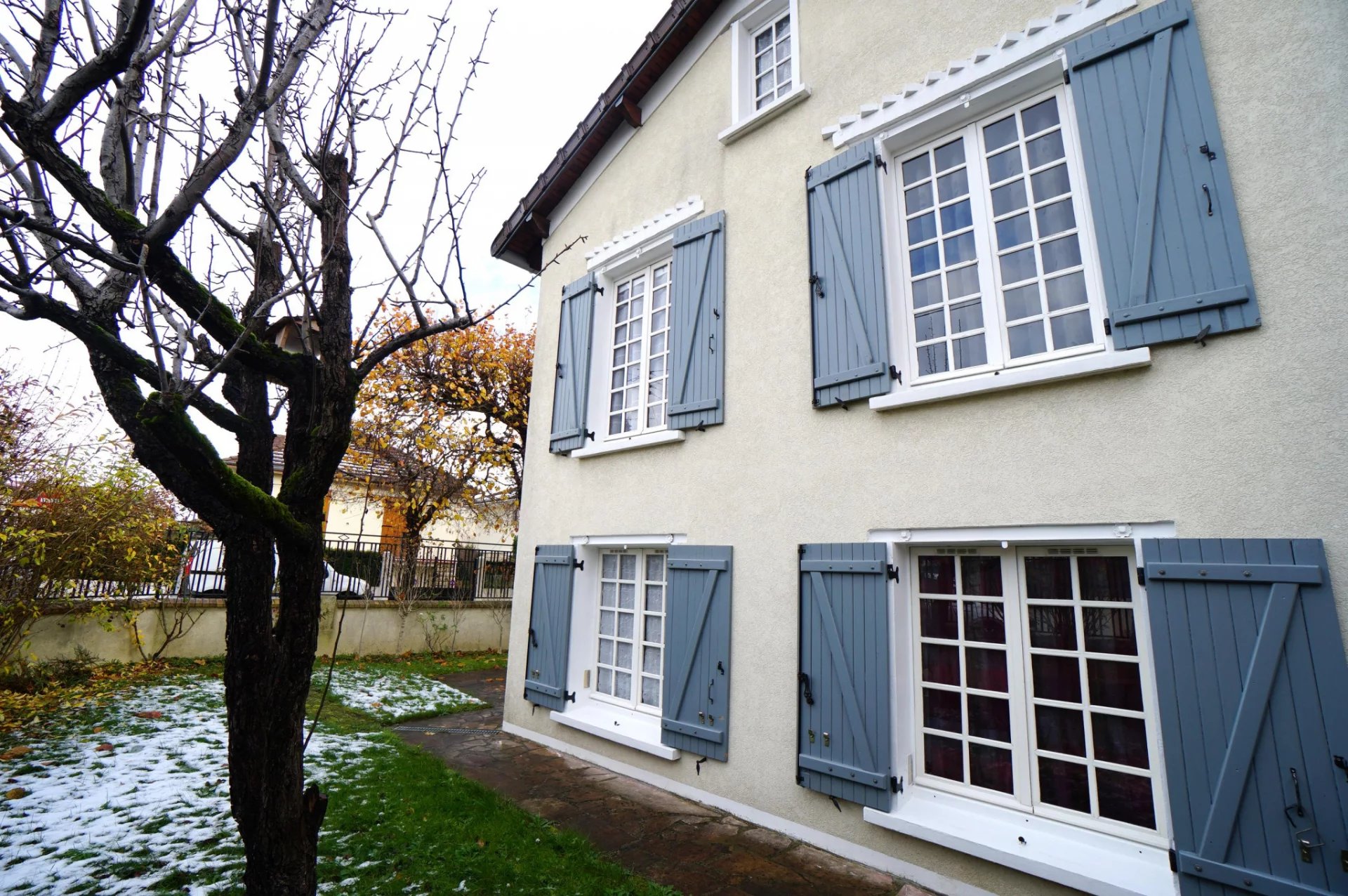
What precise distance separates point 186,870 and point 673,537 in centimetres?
372

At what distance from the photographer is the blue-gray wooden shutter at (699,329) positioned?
17.3 feet

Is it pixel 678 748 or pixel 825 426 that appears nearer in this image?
pixel 825 426

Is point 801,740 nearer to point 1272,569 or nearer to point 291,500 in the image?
point 1272,569

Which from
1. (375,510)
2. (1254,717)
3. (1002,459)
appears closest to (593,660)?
(1002,459)

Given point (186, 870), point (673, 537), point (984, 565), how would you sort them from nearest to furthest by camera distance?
point (186, 870)
point (984, 565)
point (673, 537)

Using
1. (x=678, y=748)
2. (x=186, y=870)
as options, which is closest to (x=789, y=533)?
(x=678, y=748)

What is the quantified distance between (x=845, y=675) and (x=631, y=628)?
2.45 metres

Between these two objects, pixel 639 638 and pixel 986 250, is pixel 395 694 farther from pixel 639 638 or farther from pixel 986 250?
pixel 986 250

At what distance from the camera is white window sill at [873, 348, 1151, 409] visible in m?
3.23

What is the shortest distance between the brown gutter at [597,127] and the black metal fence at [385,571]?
4.93 m

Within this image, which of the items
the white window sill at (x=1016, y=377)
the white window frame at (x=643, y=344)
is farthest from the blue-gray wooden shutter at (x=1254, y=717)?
the white window frame at (x=643, y=344)

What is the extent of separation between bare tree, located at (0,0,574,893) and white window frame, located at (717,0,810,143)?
124 inches

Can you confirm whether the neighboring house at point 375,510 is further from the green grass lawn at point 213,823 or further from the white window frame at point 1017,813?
the white window frame at point 1017,813

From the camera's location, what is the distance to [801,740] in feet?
13.5
